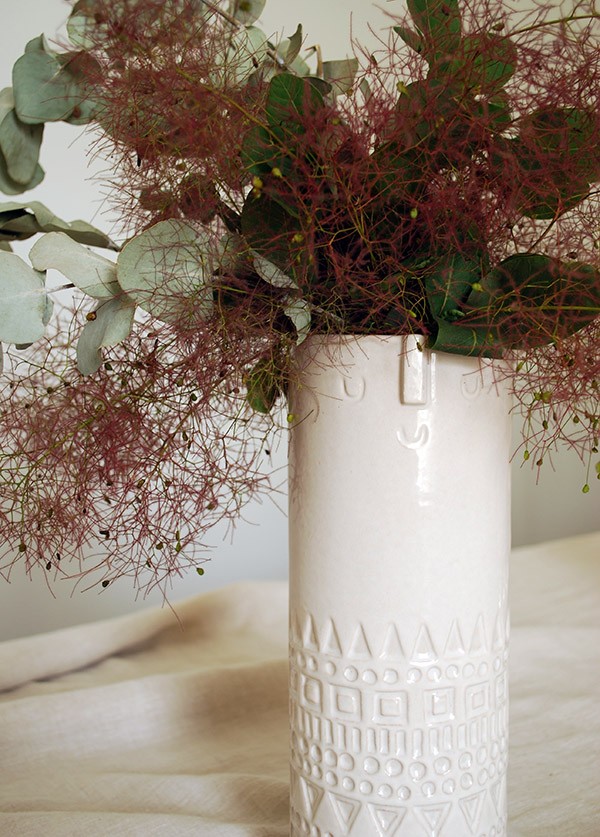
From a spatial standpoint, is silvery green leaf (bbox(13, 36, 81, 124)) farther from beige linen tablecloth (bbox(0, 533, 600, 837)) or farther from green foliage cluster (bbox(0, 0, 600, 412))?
beige linen tablecloth (bbox(0, 533, 600, 837))

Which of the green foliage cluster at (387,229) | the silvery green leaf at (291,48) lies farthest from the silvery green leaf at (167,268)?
the silvery green leaf at (291,48)

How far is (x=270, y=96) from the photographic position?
0.27 m

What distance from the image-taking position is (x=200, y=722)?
54 centimetres

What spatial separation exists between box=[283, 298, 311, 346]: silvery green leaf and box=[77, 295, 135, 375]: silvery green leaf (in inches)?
2.1

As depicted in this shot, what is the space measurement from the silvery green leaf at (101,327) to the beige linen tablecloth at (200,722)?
22 cm

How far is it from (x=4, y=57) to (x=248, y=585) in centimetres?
49

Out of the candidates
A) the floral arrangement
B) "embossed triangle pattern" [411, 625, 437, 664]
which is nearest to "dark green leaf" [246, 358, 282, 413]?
the floral arrangement

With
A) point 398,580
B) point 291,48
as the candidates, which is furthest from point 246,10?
point 398,580

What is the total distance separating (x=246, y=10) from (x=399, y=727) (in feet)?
0.95

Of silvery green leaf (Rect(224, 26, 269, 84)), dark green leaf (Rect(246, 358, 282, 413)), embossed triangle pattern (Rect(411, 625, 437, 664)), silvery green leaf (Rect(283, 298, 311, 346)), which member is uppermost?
silvery green leaf (Rect(224, 26, 269, 84))

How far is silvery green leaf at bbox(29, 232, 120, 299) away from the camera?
0.96ft

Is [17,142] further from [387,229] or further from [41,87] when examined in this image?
[387,229]

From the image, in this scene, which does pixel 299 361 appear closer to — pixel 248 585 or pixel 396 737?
pixel 396 737

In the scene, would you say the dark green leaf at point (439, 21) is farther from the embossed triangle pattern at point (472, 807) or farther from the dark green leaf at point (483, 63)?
the embossed triangle pattern at point (472, 807)
